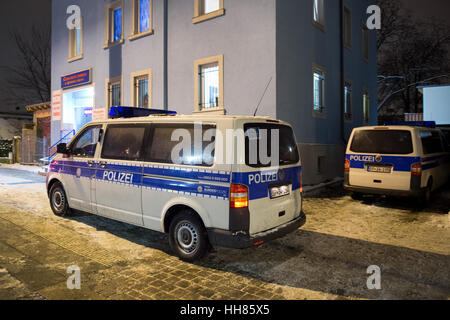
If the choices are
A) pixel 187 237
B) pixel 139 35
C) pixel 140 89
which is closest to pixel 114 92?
pixel 140 89

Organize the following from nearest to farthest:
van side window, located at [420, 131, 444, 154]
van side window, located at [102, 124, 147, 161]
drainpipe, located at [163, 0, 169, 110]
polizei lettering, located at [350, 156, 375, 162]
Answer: van side window, located at [102, 124, 147, 161] < polizei lettering, located at [350, 156, 375, 162] < van side window, located at [420, 131, 444, 154] < drainpipe, located at [163, 0, 169, 110]

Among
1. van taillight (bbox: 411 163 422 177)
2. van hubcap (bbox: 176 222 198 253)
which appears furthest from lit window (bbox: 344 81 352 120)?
van hubcap (bbox: 176 222 198 253)

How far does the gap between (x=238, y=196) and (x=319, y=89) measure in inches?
369

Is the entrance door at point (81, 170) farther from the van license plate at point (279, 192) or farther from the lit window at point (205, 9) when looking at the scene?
the lit window at point (205, 9)

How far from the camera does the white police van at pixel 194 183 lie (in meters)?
3.85

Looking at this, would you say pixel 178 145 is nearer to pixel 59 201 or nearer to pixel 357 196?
pixel 59 201

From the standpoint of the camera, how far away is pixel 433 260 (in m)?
4.38

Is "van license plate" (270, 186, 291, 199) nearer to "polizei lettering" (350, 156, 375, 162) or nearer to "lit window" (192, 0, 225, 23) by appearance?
"polizei lettering" (350, 156, 375, 162)

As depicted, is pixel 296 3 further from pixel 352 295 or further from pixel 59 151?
pixel 352 295

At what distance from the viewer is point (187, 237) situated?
427 centimetres

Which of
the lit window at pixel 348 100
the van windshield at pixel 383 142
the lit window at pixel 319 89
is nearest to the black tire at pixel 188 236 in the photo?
the van windshield at pixel 383 142

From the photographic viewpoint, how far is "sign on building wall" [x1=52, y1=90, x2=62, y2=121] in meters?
17.0

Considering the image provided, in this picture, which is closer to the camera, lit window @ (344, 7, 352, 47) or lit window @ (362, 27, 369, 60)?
lit window @ (344, 7, 352, 47)

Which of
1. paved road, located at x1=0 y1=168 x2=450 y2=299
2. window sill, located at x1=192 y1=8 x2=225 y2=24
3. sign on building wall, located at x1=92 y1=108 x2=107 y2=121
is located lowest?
paved road, located at x1=0 y1=168 x2=450 y2=299
